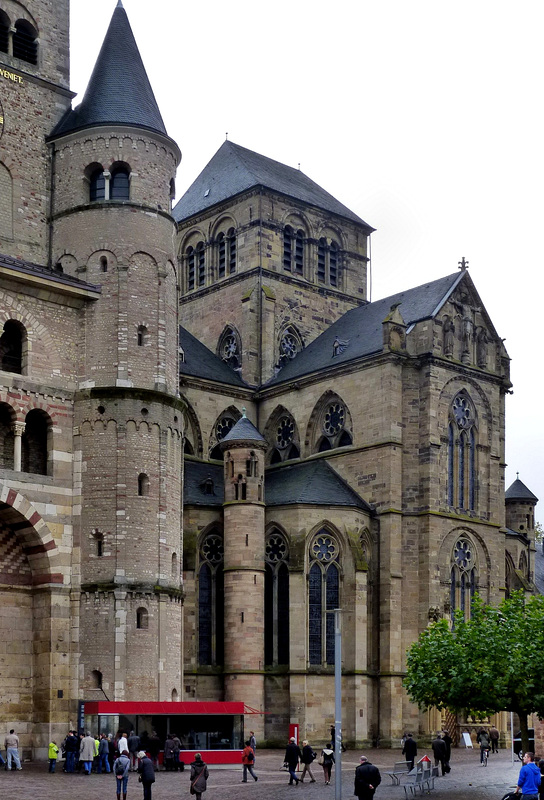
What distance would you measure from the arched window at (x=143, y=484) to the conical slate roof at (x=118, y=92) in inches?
544

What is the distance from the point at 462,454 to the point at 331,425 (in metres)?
6.56

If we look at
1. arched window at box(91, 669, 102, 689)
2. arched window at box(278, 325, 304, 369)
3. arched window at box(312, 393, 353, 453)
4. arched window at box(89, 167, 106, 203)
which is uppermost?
arched window at box(89, 167, 106, 203)

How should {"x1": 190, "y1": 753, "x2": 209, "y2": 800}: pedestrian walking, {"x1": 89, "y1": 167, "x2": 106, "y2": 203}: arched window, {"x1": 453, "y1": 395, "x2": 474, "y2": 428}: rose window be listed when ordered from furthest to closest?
{"x1": 453, "y1": 395, "x2": 474, "y2": 428}: rose window, {"x1": 89, "y1": 167, "x2": 106, "y2": 203}: arched window, {"x1": 190, "y1": 753, "x2": 209, "y2": 800}: pedestrian walking

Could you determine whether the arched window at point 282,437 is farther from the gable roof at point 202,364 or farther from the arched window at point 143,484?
the arched window at point 143,484

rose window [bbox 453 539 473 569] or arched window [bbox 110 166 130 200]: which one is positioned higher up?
Answer: arched window [bbox 110 166 130 200]

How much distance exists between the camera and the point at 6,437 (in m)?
45.1

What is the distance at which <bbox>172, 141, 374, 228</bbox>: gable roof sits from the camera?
2854 inches

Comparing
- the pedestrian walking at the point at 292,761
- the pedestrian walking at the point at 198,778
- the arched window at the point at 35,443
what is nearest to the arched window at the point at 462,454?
the arched window at the point at 35,443

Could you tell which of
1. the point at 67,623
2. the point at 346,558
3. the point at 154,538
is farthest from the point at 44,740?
the point at 346,558

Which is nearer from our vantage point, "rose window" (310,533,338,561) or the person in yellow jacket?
the person in yellow jacket

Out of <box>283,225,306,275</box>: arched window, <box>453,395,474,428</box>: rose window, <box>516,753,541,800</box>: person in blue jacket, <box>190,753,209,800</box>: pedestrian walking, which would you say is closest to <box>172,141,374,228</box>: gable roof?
<box>283,225,306,275</box>: arched window

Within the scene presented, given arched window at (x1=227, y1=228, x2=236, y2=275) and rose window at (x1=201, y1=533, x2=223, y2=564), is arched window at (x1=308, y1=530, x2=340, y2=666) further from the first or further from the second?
arched window at (x1=227, y1=228, x2=236, y2=275)

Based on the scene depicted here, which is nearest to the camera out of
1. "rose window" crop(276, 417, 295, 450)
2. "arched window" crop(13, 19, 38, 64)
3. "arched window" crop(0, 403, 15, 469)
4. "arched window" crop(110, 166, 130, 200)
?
"arched window" crop(0, 403, 15, 469)

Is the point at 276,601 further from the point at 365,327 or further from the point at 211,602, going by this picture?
the point at 365,327
